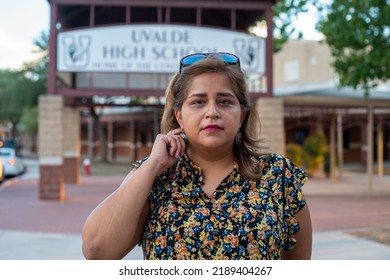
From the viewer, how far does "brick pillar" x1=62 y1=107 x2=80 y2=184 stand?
54.1 feet

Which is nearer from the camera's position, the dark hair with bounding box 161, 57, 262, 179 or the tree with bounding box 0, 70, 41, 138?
the dark hair with bounding box 161, 57, 262, 179

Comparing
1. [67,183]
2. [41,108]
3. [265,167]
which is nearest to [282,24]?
[41,108]

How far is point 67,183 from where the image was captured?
16.9m

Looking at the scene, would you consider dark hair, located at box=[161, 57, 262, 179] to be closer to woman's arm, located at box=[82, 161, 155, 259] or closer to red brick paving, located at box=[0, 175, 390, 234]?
woman's arm, located at box=[82, 161, 155, 259]

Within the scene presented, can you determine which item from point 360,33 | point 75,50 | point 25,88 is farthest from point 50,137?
point 25,88

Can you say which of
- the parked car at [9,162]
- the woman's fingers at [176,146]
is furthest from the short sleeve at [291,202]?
the parked car at [9,162]

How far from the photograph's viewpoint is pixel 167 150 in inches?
70.5

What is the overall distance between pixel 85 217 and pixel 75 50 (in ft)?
13.7

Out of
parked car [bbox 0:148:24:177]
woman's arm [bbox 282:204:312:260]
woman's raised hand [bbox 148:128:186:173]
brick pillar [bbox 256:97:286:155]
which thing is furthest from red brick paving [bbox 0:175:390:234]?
woman's raised hand [bbox 148:128:186:173]

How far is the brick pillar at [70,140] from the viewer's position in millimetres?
16484

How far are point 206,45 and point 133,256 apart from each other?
691cm

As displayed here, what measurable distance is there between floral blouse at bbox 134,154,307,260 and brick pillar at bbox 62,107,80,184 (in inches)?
598

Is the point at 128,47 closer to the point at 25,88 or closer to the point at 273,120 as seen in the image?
the point at 273,120
